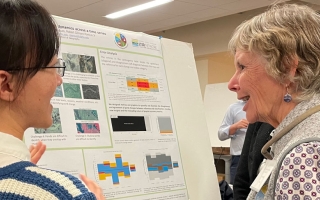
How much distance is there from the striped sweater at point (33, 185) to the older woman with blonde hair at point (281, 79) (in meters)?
0.53

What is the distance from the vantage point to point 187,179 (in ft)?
5.50

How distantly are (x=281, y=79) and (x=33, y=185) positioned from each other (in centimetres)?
82

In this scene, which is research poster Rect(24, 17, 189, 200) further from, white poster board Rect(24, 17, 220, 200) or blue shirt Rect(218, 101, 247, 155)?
blue shirt Rect(218, 101, 247, 155)

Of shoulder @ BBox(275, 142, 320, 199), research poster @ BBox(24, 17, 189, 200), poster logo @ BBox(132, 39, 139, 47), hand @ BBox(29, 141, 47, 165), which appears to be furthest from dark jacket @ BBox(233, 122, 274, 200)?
hand @ BBox(29, 141, 47, 165)

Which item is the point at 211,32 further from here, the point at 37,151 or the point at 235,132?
the point at 37,151

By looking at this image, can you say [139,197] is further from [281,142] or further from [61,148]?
[281,142]

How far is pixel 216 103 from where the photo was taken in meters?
6.21

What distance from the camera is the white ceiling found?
16.8ft

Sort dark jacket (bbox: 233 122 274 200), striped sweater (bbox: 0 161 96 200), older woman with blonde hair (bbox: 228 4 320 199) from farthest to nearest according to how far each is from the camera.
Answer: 1. dark jacket (bbox: 233 122 274 200)
2. older woman with blonde hair (bbox: 228 4 320 199)
3. striped sweater (bbox: 0 161 96 200)

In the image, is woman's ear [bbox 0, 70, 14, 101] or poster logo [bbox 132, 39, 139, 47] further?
poster logo [bbox 132, 39, 139, 47]

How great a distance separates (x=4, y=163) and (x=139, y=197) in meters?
0.78

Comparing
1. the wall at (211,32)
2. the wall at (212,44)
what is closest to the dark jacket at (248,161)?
the wall at (211,32)

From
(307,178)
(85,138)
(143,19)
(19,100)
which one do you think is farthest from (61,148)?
(143,19)

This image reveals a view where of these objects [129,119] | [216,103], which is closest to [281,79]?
[129,119]
